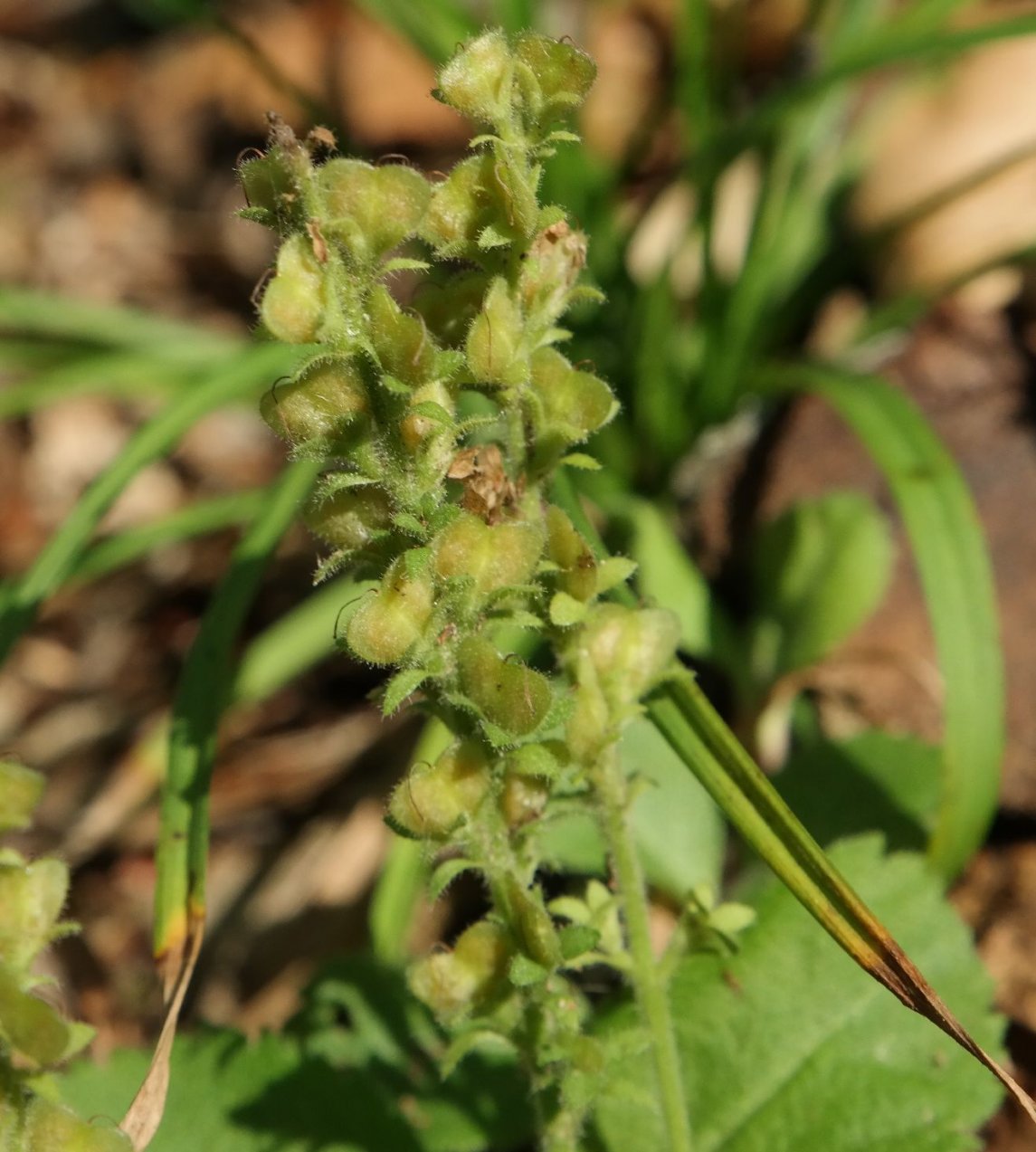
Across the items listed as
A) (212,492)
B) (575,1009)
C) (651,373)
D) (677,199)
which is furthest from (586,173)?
(575,1009)

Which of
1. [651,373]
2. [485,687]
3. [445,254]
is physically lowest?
[651,373]

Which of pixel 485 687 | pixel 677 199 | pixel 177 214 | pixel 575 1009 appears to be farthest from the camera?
pixel 177 214

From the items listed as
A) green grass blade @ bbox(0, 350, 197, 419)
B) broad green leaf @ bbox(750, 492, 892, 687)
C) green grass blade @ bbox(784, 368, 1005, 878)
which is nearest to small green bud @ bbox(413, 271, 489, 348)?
green grass blade @ bbox(784, 368, 1005, 878)

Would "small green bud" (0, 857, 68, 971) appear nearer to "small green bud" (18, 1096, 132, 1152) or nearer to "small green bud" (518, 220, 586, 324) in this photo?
"small green bud" (18, 1096, 132, 1152)

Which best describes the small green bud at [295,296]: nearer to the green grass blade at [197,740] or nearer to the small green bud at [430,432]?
the small green bud at [430,432]

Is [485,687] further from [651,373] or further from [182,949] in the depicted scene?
[651,373]

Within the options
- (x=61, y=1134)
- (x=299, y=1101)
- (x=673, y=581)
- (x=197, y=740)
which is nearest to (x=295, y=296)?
(x=61, y=1134)
